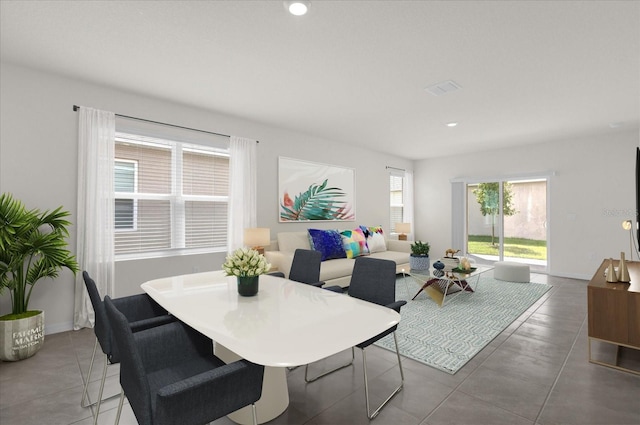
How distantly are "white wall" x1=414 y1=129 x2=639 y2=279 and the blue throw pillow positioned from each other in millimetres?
4065

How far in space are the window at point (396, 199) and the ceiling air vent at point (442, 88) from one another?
3.85 meters

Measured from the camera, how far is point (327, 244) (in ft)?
16.4

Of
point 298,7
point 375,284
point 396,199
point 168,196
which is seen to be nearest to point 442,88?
point 298,7

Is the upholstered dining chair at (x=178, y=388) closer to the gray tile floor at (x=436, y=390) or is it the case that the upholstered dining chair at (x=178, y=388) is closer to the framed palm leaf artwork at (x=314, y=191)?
the gray tile floor at (x=436, y=390)

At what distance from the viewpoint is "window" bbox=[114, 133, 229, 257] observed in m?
3.72

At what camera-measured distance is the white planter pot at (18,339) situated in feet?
8.47

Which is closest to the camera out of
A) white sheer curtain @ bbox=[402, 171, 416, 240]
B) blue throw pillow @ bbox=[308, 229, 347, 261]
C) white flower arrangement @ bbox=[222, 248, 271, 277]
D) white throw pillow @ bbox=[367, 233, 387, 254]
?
white flower arrangement @ bbox=[222, 248, 271, 277]

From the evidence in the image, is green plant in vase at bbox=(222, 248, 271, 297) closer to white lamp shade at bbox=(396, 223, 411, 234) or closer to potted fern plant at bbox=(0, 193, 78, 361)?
potted fern plant at bbox=(0, 193, 78, 361)

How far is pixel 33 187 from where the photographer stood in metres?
3.12

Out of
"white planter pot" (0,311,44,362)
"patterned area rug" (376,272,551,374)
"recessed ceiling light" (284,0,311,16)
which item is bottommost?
"patterned area rug" (376,272,551,374)

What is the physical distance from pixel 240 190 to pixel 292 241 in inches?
43.3

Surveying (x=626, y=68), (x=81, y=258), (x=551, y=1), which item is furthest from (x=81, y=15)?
(x=626, y=68)

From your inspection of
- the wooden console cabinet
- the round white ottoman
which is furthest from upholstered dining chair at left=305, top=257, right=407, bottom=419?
the round white ottoman

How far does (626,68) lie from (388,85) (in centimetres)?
225
